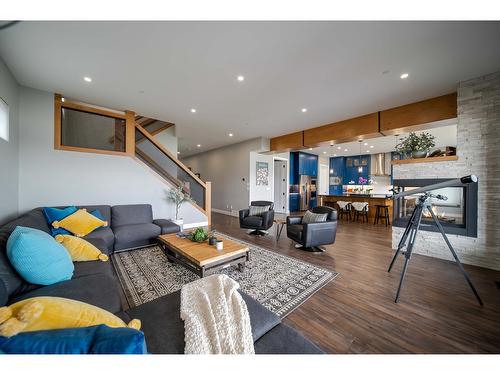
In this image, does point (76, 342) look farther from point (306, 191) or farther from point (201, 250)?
point (306, 191)

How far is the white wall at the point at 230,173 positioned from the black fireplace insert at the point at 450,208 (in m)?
4.01

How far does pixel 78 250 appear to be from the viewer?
79.3 inches

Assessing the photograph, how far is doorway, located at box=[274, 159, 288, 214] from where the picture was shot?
26.4 ft

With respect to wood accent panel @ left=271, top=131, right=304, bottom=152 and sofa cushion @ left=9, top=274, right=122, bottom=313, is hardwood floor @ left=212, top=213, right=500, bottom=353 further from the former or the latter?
wood accent panel @ left=271, top=131, right=304, bottom=152

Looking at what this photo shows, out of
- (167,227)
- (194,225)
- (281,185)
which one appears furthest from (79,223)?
(281,185)

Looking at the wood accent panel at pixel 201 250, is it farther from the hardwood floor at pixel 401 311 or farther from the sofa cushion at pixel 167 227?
the hardwood floor at pixel 401 311

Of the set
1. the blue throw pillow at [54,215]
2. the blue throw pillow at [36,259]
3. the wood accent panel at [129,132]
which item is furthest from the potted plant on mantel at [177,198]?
the blue throw pillow at [36,259]

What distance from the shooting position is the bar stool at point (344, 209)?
6.47m

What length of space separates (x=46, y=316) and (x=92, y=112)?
15.0 ft

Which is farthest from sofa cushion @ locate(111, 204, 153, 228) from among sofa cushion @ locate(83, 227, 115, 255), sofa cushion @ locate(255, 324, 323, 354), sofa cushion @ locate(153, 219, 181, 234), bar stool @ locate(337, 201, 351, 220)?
bar stool @ locate(337, 201, 351, 220)

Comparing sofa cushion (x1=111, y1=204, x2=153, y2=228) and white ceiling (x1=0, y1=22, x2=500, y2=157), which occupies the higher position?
white ceiling (x1=0, y1=22, x2=500, y2=157)

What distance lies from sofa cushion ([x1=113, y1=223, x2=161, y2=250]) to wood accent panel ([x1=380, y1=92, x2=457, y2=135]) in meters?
5.10
